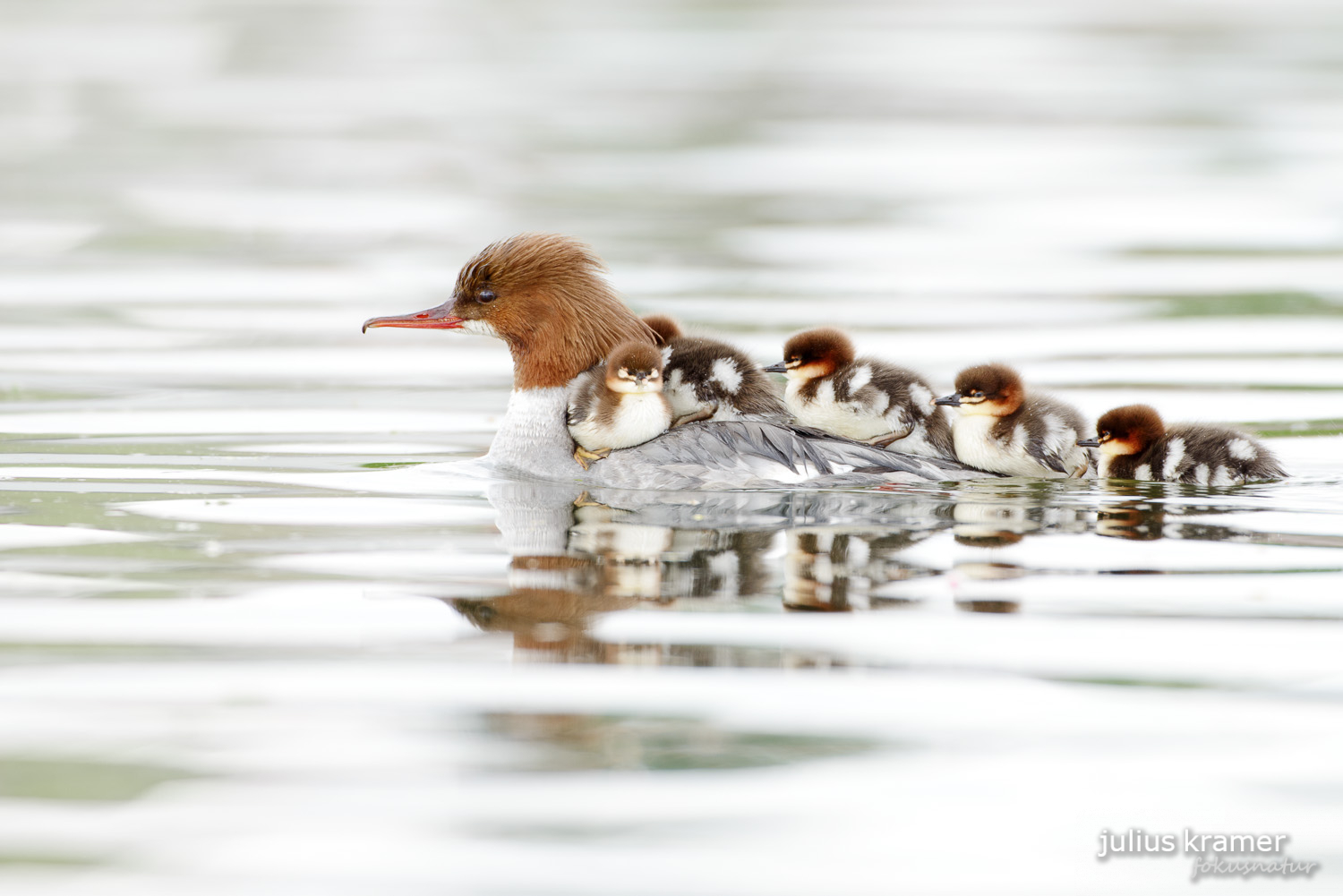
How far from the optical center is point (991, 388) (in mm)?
6613

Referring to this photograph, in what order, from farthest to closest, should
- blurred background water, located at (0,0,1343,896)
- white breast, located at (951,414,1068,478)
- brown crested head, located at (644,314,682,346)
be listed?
brown crested head, located at (644,314,682,346) → white breast, located at (951,414,1068,478) → blurred background water, located at (0,0,1343,896)

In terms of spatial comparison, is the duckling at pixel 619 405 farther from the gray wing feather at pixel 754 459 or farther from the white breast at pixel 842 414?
the white breast at pixel 842 414

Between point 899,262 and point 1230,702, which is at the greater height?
point 899,262

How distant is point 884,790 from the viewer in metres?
3.49

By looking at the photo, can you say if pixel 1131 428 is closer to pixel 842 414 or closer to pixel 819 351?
pixel 842 414

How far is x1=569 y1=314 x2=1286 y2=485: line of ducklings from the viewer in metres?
6.54

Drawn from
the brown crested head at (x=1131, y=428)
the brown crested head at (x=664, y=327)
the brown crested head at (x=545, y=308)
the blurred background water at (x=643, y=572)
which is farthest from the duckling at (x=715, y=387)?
the brown crested head at (x=1131, y=428)

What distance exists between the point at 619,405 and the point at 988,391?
4.45 feet

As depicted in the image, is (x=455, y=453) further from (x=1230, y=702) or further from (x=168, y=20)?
(x=168, y=20)

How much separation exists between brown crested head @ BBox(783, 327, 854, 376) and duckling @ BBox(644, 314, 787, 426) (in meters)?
0.15

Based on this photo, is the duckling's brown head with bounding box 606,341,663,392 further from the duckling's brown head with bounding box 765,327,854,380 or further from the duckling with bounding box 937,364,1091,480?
the duckling with bounding box 937,364,1091,480

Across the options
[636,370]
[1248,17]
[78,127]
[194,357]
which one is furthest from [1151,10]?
[636,370]

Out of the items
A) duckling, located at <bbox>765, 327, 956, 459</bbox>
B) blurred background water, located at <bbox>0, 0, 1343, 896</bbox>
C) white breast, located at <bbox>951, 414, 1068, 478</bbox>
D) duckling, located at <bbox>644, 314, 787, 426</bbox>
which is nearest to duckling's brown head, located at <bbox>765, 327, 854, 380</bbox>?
duckling, located at <bbox>765, 327, 956, 459</bbox>

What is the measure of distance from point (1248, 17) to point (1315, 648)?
26635 millimetres
